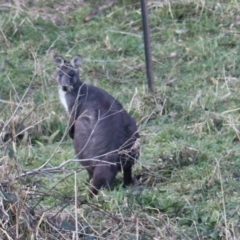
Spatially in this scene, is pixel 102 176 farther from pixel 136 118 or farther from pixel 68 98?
pixel 136 118

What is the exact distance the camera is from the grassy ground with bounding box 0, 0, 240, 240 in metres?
6.44

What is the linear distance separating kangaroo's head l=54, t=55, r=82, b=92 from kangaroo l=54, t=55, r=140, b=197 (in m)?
0.64

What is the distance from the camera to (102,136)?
768 cm

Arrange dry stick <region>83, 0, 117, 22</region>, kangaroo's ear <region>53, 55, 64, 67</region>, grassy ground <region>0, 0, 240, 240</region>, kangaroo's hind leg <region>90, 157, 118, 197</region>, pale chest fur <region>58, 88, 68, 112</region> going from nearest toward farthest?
grassy ground <region>0, 0, 240, 240</region> < kangaroo's hind leg <region>90, 157, 118, 197</region> < pale chest fur <region>58, 88, 68, 112</region> < kangaroo's ear <region>53, 55, 64, 67</region> < dry stick <region>83, 0, 117, 22</region>

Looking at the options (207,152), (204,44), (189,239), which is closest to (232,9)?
(204,44)

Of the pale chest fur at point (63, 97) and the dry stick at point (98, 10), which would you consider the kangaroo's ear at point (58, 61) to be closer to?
the pale chest fur at point (63, 97)

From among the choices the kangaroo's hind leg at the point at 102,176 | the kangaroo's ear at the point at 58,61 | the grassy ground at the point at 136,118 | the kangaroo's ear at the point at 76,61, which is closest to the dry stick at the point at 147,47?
the grassy ground at the point at 136,118

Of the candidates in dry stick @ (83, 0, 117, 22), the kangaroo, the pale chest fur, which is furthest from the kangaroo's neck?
dry stick @ (83, 0, 117, 22)

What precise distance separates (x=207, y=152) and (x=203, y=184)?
82 centimetres

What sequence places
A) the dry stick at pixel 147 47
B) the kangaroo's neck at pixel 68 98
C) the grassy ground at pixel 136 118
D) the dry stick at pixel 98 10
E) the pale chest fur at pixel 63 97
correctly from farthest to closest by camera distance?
1. the dry stick at pixel 98 10
2. the dry stick at pixel 147 47
3. the pale chest fur at pixel 63 97
4. the kangaroo's neck at pixel 68 98
5. the grassy ground at pixel 136 118

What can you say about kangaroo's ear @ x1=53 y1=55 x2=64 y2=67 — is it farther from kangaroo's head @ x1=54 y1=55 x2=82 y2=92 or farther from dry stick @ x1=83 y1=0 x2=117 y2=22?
dry stick @ x1=83 y1=0 x2=117 y2=22

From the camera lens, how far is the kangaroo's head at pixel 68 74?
9059mm

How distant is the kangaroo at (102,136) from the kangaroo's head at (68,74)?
643mm

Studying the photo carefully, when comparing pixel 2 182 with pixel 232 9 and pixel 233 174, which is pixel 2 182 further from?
pixel 232 9
